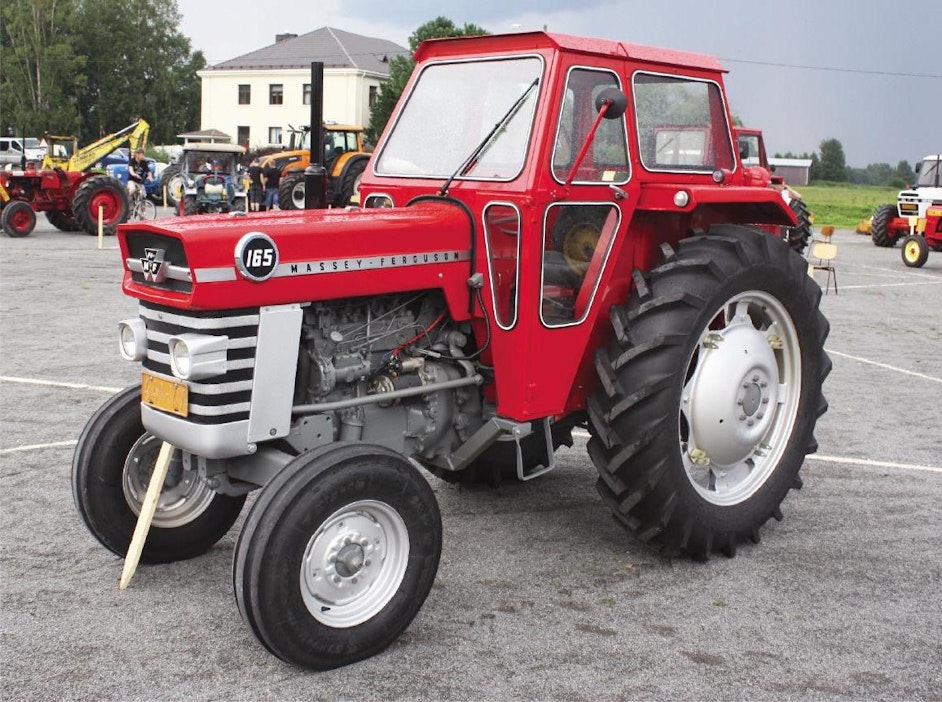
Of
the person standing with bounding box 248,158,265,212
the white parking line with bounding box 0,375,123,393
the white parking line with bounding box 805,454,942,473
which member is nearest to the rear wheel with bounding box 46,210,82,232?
the person standing with bounding box 248,158,265,212

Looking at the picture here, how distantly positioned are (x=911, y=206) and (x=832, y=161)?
280 feet

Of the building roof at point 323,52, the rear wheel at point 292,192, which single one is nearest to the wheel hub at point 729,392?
the rear wheel at point 292,192

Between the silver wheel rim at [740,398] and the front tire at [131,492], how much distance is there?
7.00 ft

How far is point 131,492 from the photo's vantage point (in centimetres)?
425

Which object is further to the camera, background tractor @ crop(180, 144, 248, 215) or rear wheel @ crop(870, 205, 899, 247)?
background tractor @ crop(180, 144, 248, 215)

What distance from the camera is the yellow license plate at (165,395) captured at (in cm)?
355

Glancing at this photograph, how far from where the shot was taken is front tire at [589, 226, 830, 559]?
13.7 feet

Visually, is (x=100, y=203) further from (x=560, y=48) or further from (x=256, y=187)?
(x=560, y=48)

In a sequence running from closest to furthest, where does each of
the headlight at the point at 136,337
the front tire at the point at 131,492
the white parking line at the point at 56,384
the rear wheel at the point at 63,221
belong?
the headlight at the point at 136,337
the front tire at the point at 131,492
the white parking line at the point at 56,384
the rear wheel at the point at 63,221

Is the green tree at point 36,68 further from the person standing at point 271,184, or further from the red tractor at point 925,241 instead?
the red tractor at point 925,241

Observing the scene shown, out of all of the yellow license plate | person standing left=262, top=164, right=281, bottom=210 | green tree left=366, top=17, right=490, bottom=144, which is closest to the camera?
the yellow license plate

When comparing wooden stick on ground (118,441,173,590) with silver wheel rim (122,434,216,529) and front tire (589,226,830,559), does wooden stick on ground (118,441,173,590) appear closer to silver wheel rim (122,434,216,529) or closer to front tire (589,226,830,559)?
silver wheel rim (122,434,216,529)

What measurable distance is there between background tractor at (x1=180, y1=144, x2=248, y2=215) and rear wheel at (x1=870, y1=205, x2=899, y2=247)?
14.9 metres

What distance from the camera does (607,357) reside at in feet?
14.1
